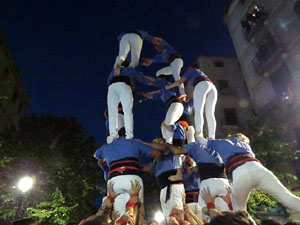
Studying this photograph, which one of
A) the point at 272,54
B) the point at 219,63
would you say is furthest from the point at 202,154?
the point at 219,63

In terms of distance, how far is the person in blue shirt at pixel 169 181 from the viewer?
4395 millimetres

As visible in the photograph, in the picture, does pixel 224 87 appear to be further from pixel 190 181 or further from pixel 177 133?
pixel 190 181

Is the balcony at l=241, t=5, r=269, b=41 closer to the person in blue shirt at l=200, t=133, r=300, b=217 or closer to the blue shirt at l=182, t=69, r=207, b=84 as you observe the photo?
the blue shirt at l=182, t=69, r=207, b=84

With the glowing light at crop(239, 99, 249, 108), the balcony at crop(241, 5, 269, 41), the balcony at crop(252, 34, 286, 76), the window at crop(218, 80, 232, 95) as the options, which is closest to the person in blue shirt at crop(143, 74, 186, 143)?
the balcony at crop(252, 34, 286, 76)

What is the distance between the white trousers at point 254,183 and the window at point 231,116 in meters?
19.9

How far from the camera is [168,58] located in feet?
22.8

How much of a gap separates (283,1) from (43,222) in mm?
21512

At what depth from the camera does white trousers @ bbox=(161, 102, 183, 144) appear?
225 inches

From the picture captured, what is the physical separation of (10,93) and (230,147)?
2749cm

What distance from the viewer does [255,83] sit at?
21281mm

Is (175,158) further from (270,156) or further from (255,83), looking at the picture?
(255,83)

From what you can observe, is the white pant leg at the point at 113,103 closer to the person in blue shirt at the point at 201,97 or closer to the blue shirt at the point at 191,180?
the person in blue shirt at the point at 201,97

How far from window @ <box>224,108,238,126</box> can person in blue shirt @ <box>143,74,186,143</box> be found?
1795 centimetres

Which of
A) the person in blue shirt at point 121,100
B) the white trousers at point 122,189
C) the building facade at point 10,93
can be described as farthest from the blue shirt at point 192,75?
the building facade at point 10,93
